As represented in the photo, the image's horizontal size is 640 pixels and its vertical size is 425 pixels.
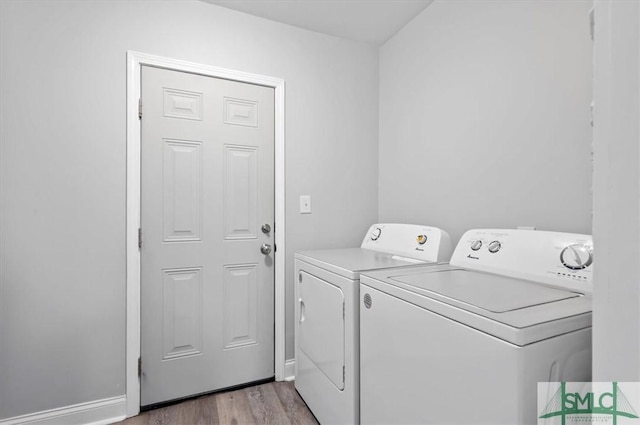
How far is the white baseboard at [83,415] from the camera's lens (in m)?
1.62

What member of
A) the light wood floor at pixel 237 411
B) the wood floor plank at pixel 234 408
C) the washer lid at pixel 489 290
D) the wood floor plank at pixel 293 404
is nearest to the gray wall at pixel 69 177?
the light wood floor at pixel 237 411

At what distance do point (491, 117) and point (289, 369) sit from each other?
2.00 meters

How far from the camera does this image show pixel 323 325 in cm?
166

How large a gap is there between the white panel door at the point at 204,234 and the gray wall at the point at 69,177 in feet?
0.50

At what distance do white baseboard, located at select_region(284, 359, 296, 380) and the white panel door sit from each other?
0.10 metres

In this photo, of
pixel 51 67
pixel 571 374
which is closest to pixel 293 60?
pixel 51 67

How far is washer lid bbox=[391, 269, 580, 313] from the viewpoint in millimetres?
921

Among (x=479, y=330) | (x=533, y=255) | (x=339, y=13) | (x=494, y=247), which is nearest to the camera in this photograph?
(x=479, y=330)

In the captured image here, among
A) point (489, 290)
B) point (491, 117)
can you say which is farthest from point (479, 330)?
point (491, 117)

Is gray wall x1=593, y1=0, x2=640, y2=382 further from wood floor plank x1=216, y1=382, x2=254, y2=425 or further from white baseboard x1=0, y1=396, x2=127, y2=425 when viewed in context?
white baseboard x1=0, y1=396, x2=127, y2=425

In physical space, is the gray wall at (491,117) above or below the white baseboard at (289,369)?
above

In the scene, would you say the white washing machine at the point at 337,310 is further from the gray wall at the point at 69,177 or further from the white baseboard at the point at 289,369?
the gray wall at the point at 69,177

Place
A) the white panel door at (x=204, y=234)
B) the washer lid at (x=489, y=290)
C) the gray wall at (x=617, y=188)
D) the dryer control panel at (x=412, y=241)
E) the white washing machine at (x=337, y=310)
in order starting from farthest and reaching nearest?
the white panel door at (x=204, y=234) → the dryer control panel at (x=412, y=241) → the white washing machine at (x=337, y=310) → the washer lid at (x=489, y=290) → the gray wall at (x=617, y=188)

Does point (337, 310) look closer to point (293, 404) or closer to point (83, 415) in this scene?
point (293, 404)
